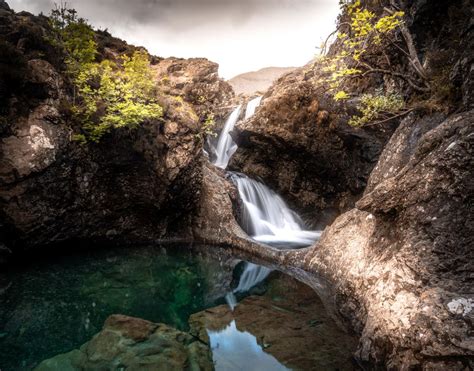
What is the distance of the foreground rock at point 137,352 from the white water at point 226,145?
46.9ft

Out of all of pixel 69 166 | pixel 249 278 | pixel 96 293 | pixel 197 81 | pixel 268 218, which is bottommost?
pixel 249 278

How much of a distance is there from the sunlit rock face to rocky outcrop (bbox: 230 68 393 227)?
6.67m

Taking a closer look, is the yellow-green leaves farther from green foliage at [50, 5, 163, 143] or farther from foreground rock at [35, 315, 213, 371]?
foreground rock at [35, 315, 213, 371]

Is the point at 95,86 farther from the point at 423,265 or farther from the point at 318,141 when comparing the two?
the point at 423,265

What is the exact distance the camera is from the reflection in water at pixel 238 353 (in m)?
5.62

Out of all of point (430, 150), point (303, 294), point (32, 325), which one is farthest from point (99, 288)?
point (430, 150)

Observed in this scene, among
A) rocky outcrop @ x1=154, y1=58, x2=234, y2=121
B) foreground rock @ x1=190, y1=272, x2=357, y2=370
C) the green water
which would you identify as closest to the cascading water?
the green water

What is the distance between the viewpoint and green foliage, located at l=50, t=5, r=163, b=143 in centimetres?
1032

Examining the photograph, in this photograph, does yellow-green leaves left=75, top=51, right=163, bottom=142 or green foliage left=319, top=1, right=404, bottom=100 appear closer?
green foliage left=319, top=1, right=404, bottom=100

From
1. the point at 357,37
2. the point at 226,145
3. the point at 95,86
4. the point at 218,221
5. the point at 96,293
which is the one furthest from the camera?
the point at 226,145

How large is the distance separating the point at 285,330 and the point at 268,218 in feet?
29.8

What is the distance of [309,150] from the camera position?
48.8 ft

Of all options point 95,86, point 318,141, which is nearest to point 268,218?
point 318,141

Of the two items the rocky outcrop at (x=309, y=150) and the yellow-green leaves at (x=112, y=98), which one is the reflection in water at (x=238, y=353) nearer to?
the yellow-green leaves at (x=112, y=98)
